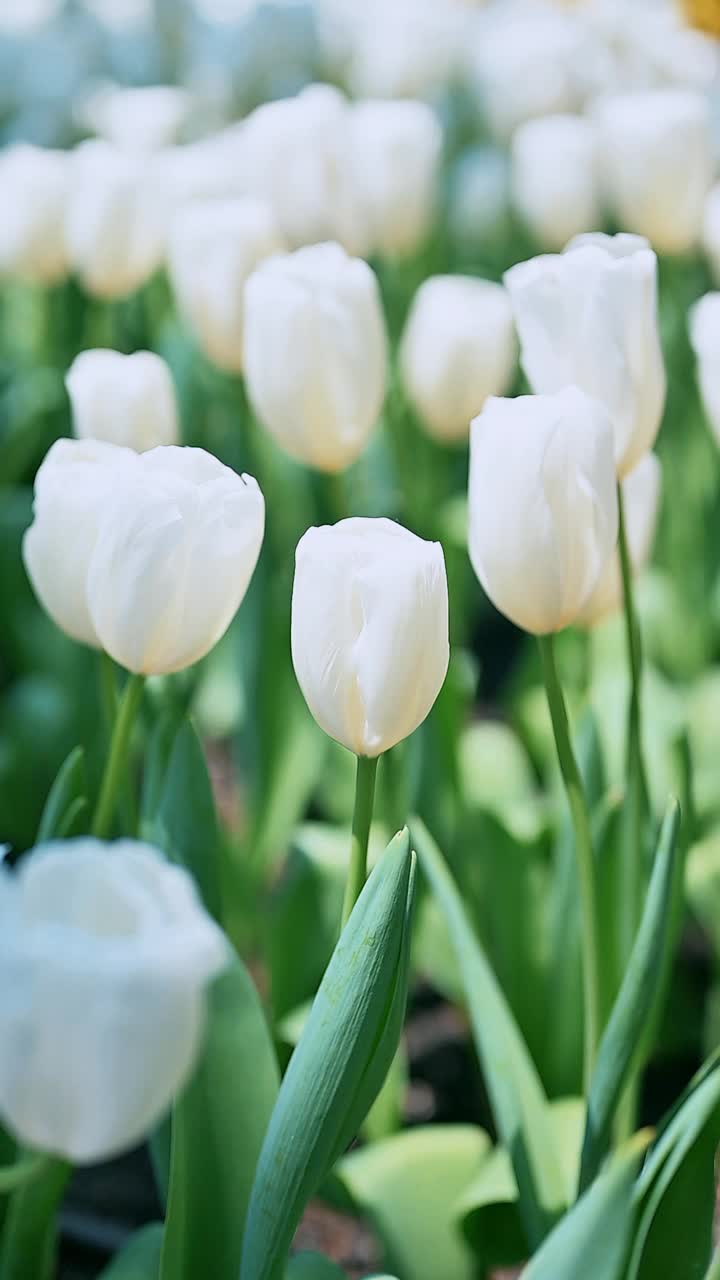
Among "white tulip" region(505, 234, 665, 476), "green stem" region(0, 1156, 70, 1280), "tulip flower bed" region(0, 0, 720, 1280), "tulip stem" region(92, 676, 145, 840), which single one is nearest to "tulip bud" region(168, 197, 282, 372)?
"tulip flower bed" region(0, 0, 720, 1280)

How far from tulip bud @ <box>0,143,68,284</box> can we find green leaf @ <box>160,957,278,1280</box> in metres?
0.86

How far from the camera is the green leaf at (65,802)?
68cm

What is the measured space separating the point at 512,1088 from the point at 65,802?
0.84 feet

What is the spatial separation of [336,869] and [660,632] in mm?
615

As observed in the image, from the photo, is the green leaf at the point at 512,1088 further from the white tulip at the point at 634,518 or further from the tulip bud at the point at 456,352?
the tulip bud at the point at 456,352

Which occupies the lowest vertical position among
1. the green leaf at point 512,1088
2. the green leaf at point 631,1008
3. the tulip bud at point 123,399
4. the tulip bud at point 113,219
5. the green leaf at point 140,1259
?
the green leaf at point 140,1259

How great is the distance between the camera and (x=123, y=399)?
76 cm

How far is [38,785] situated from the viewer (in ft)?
4.12

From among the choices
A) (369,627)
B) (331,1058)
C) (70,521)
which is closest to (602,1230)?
(331,1058)

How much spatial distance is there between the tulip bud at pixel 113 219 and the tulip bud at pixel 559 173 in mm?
401

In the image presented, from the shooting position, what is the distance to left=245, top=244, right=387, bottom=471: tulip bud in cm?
79

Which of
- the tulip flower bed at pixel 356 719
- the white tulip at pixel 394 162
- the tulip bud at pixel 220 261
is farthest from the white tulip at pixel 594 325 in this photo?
the white tulip at pixel 394 162

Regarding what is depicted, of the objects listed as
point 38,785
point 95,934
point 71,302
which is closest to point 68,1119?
point 95,934

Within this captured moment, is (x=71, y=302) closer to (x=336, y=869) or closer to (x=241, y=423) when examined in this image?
(x=241, y=423)
